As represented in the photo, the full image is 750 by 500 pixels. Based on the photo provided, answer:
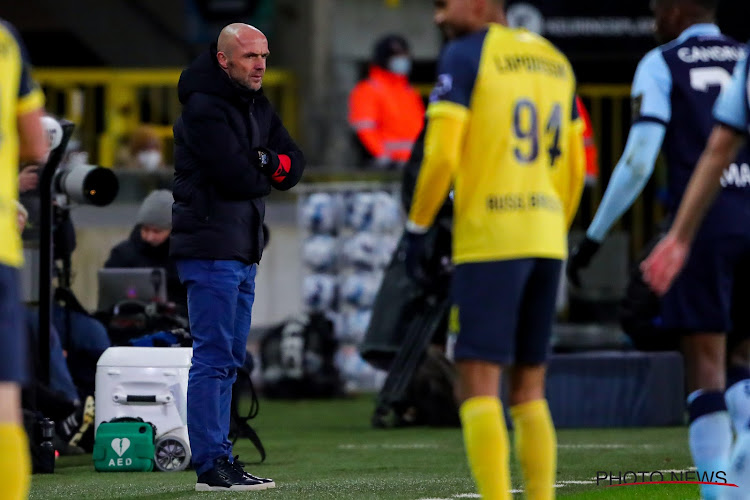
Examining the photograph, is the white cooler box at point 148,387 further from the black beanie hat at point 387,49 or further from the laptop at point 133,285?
the black beanie hat at point 387,49

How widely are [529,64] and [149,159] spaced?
9236 mm

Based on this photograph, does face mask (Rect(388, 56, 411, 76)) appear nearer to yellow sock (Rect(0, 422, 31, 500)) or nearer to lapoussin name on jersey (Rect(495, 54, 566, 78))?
lapoussin name on jersey (Rect(495, 54, 566, 78))

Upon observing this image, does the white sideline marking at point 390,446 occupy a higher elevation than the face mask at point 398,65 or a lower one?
lower

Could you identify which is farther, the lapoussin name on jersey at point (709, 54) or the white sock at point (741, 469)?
the lapoussin name on jersey at point (709, 54)

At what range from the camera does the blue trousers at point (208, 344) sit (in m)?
7.06

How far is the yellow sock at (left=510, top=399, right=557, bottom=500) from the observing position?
538cm

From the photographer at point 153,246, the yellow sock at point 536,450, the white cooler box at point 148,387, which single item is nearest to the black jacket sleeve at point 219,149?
the white cooler box at point 148,387

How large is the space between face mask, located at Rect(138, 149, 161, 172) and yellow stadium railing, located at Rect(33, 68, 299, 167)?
1.55 meters

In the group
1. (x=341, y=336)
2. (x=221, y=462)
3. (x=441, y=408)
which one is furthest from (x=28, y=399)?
(x=341, y=336)

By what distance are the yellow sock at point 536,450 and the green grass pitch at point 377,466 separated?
1.30m

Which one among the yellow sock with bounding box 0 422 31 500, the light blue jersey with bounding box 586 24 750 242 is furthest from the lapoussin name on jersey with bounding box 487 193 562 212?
the yellow sock with bounding box 0 422 31 500

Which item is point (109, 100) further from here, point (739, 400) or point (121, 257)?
point (739, 400)

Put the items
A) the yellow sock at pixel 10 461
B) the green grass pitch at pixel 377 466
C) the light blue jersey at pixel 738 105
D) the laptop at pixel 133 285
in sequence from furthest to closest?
1. the laptop at pixel 133 285
2. the green grass pitch at pixel 377 466
3. the light blue jersey at pixel 738 105
4. the yellow sock at pixel 10 461

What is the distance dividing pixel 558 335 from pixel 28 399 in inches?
254
